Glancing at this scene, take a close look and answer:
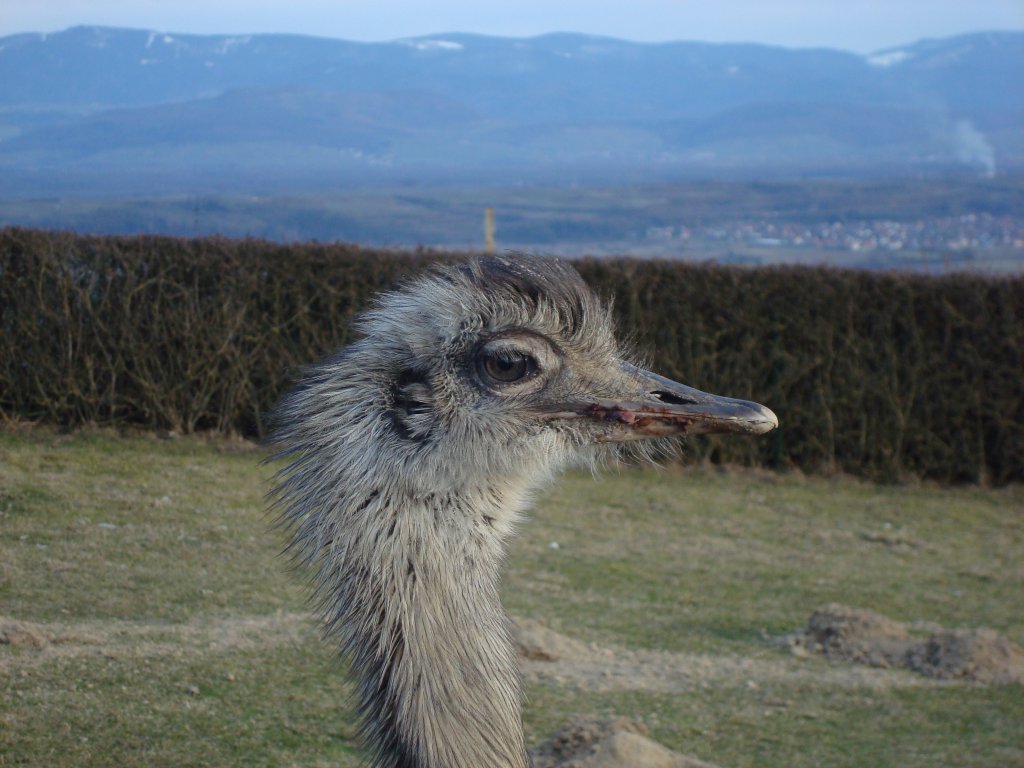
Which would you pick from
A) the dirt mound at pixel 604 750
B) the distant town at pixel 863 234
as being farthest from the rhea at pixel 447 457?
the distant town at pixel 863 234

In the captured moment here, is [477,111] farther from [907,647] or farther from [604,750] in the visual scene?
[604,750]

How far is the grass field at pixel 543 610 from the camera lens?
4.07 meters

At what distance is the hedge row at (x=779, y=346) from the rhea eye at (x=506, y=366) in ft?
23.4

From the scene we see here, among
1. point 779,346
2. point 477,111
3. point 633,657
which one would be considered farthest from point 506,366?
point 477,111

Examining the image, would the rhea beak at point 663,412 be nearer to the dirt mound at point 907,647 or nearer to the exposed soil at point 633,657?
the exposed soil at point 633,657

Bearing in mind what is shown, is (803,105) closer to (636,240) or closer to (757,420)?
(636,240)

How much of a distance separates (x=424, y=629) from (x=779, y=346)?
29.2ft

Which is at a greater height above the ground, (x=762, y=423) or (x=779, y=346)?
(x=762, y=423)

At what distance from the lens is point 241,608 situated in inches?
216

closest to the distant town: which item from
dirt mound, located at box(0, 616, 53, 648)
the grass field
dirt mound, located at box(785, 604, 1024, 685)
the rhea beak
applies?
the grass field

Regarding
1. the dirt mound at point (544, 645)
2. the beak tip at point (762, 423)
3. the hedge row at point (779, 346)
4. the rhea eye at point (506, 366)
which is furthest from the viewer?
the hedge row at point (779, 346)

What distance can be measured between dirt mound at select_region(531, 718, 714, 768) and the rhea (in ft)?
4.09

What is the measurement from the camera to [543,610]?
6727 mm

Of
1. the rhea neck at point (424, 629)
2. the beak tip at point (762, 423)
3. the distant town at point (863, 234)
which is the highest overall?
the distant town at point (863, 234)
